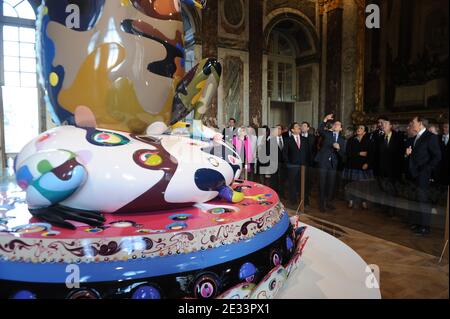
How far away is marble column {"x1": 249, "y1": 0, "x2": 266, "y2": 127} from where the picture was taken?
10320mm

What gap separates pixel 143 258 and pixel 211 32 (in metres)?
8.83

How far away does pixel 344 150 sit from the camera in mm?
5340

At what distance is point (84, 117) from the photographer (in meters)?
2.11

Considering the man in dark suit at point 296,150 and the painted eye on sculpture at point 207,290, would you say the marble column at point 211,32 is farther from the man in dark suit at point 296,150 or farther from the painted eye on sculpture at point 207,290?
the painted eye on sculpture at point 207,290

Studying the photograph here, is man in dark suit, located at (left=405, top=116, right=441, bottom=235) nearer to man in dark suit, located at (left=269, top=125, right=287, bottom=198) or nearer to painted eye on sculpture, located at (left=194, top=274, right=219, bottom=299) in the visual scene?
man in dark suit, located at (left=269, top=125, right=287, bottom=198)

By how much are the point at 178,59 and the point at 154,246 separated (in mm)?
1289

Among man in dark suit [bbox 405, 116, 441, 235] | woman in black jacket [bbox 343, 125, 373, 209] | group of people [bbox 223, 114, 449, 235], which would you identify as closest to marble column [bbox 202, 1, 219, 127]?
group of people [bbox 223, 114, 449, 235]

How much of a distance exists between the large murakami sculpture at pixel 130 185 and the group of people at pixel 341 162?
162 centimetres

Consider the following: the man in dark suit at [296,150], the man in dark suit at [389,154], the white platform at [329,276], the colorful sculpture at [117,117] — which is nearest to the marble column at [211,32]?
the man in dark suit at [296,150]

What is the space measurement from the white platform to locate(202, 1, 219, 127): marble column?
688cm

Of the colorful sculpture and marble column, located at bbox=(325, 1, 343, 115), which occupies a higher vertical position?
marble column, located at bbox=(325, 1, 343, 115)

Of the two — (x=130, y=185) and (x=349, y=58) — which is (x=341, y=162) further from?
(x=349, y=58)
